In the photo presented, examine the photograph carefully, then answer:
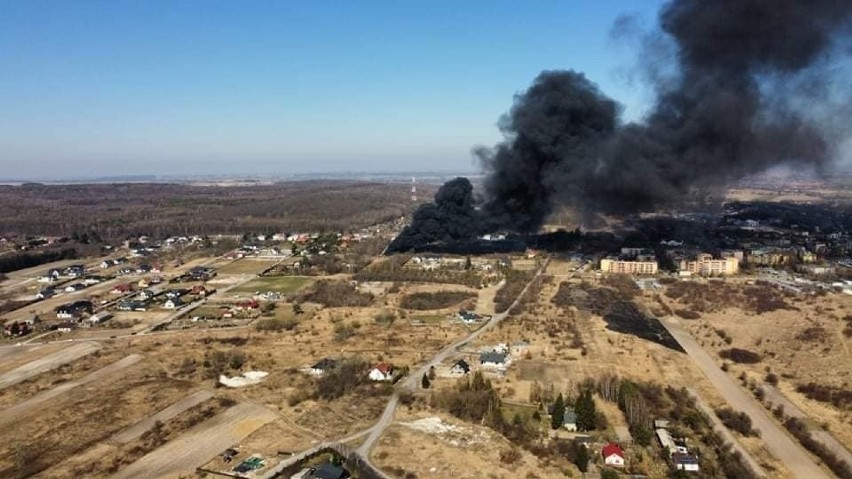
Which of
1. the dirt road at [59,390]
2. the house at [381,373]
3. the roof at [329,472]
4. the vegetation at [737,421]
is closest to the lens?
the roof at [329,472]

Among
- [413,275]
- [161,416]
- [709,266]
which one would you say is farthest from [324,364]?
[709,266]

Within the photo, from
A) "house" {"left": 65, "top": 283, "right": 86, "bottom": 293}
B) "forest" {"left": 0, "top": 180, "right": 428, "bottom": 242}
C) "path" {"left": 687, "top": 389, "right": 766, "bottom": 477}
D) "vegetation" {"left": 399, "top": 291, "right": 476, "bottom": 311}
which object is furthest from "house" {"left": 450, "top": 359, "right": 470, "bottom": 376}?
"forest" {"left": 0, "top": 180, "right": 428, "bottom": 242}

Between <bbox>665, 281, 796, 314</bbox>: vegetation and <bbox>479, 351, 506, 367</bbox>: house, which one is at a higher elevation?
<bbox>479, 351, 506, 367</bbox>: house

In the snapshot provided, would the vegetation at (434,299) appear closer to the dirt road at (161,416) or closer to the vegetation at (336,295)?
the vegetation at (336,295)

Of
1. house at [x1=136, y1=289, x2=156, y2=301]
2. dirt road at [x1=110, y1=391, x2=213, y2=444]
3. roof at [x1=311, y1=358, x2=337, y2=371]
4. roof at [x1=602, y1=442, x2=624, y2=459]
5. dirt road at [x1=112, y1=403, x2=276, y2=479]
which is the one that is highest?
roof at [x1=602, y1=442, x2=624, y2=459]

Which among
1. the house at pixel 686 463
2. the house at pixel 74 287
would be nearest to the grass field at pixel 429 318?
the house at pixel 686 463

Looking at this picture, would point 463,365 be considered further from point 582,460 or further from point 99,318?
point 99,318

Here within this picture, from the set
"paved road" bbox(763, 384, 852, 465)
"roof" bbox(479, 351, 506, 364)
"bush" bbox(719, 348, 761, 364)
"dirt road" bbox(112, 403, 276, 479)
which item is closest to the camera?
"dirt road" bbox(112, 403, 276, 479)

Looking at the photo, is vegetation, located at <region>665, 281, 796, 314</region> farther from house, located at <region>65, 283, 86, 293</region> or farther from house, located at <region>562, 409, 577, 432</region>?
house, located at <region>65, 283, 86, 293</region>
